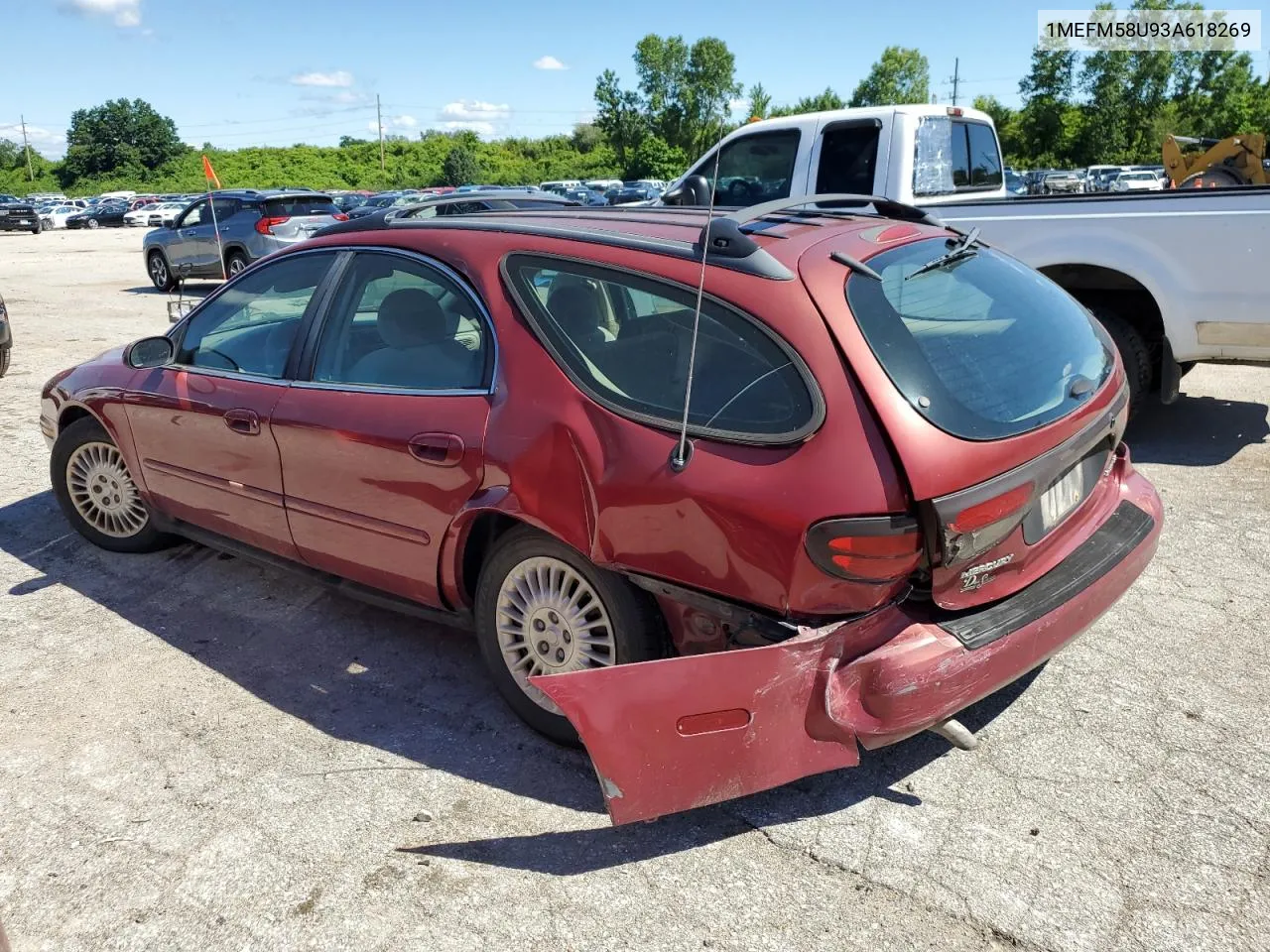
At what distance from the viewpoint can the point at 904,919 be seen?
2.49 metres

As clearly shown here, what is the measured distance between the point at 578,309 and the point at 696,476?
780mm

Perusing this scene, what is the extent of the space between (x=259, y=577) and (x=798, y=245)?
10.4ft

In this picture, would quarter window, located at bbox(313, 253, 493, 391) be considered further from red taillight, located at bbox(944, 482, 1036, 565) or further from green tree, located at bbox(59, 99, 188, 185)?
green tree, located at bbox(59, 99, 188, 185)

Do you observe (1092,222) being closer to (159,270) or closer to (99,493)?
(99,493)

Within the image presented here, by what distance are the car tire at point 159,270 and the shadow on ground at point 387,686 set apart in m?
14.2

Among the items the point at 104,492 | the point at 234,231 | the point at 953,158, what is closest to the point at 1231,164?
the point at 953,158

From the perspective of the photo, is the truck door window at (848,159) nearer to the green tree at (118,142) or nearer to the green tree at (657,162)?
the green tree at (657,162)

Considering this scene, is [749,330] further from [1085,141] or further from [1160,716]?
[1085,141]

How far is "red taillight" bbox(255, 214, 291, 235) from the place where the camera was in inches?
658

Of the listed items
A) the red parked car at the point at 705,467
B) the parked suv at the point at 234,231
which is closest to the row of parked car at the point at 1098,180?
the parked suv at the point at 234,231

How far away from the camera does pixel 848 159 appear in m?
7.68

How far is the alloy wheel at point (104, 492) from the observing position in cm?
488

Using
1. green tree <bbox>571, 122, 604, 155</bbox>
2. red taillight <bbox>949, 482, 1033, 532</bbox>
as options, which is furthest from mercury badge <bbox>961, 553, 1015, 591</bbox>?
green tree <bbox>571, 122, 604, 155</bbox>

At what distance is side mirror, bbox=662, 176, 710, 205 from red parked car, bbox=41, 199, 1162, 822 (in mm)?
1217
